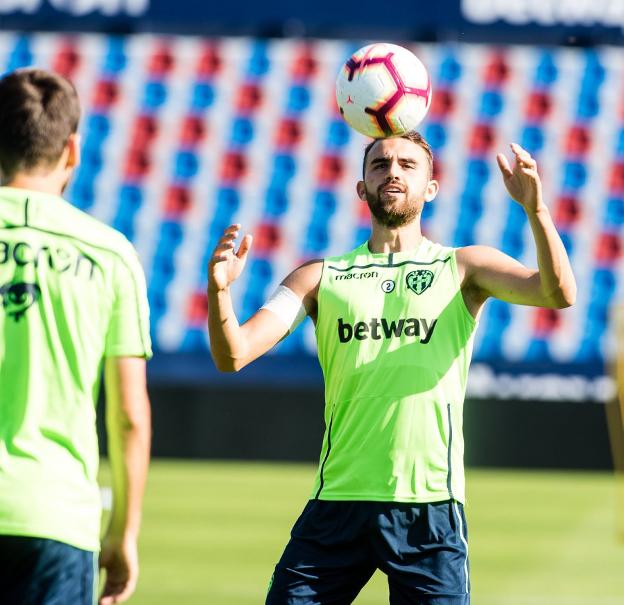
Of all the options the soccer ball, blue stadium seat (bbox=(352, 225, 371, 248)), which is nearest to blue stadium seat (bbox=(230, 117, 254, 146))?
blue stadium seat (bbox=(352, 225, 371, 248))

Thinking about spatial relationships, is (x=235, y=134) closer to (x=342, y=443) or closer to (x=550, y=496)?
(x=550, y=496)

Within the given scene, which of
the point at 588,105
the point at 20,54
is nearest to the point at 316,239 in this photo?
the point at 588,105

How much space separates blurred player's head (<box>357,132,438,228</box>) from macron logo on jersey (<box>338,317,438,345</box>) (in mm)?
365

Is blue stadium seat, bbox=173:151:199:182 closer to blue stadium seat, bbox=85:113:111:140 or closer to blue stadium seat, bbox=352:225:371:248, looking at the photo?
blue stadium seat, bbox=85:113:111:140

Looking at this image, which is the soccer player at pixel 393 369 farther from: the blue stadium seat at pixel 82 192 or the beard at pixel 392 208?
the blue stadium seat at pixel 82 192

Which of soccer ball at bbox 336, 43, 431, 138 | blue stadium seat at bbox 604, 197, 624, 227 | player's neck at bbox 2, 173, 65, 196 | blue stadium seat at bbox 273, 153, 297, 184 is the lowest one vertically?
player's neck at bbox 2, 173, 65, 196

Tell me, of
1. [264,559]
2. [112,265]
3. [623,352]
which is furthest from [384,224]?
[623,352]

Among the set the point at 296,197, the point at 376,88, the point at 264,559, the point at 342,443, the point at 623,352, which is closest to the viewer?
the point at 342,443

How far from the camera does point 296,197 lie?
642 inches

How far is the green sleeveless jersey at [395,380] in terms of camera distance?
4.00 metres

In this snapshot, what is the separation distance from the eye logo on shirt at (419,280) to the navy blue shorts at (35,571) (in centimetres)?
172

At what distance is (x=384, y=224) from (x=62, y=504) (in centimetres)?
182

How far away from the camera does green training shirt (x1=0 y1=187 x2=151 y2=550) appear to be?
2.83 meters

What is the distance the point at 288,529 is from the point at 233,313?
6402 millimetres
